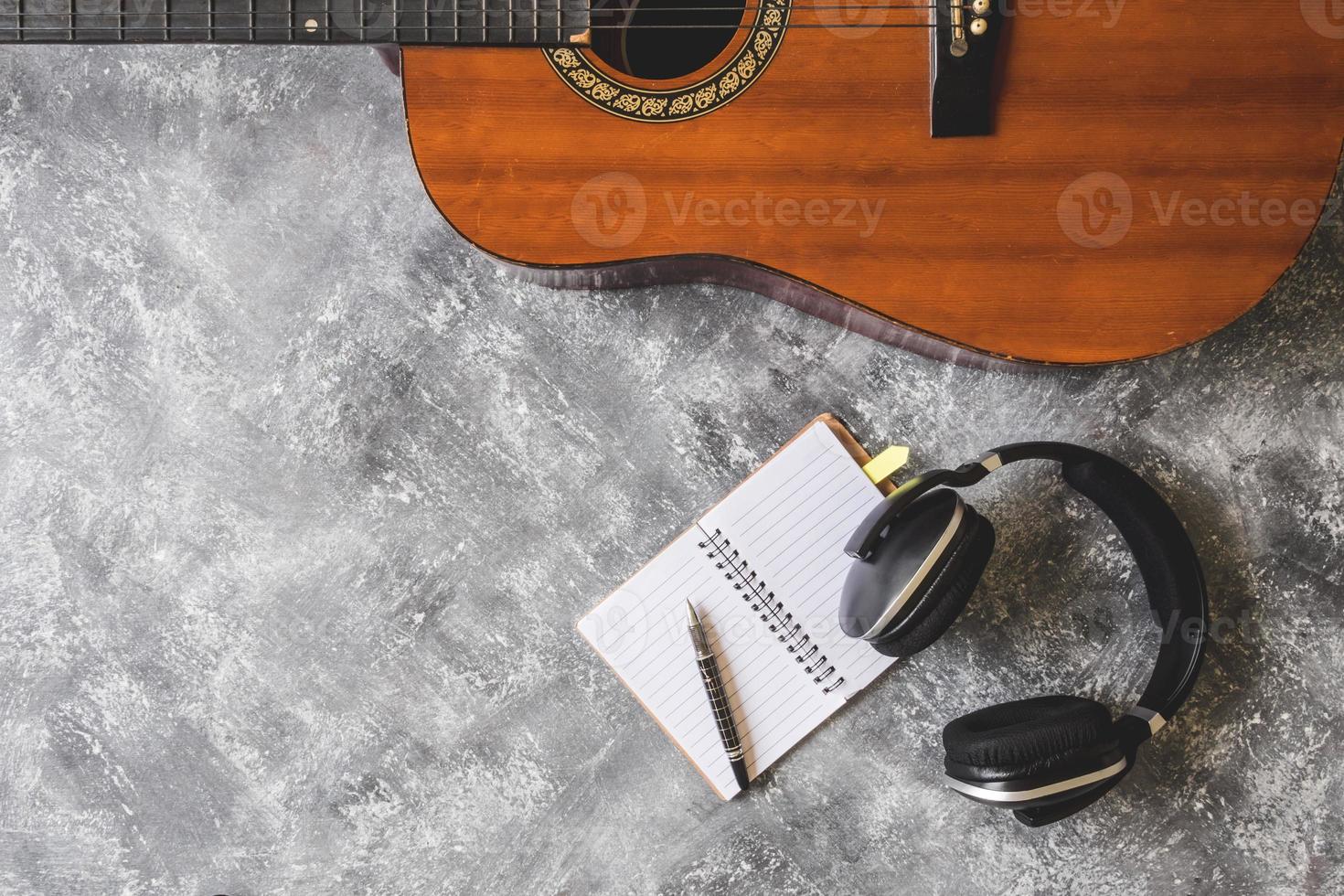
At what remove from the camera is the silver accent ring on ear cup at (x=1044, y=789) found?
111cm

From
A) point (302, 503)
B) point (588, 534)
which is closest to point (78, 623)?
point (302, 503)

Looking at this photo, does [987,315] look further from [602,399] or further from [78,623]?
[78,623]

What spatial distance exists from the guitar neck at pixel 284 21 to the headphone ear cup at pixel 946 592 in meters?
0.87

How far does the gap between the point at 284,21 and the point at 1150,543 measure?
1433mm

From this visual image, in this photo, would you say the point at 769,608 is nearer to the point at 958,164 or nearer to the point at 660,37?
the point at 958,164

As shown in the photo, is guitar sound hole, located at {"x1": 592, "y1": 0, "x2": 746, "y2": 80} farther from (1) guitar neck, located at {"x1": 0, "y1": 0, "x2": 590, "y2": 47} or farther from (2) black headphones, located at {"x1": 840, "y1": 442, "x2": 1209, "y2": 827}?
(2) black headphones, located at {"x1": 840, "y1": 442, "x2": 1209, "y2": 827}

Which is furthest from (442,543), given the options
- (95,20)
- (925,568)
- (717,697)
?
(95,20)

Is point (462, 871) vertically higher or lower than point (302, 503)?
lower

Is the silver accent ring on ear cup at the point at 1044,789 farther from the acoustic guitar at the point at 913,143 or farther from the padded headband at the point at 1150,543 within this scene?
the acoustic guitar at the point at 913,143

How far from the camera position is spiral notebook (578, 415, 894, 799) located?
136 centimetres

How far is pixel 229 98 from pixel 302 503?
2.26ft

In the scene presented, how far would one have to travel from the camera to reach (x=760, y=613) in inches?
54.0

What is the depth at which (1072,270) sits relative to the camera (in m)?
1.15

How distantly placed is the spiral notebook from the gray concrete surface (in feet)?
0.15
